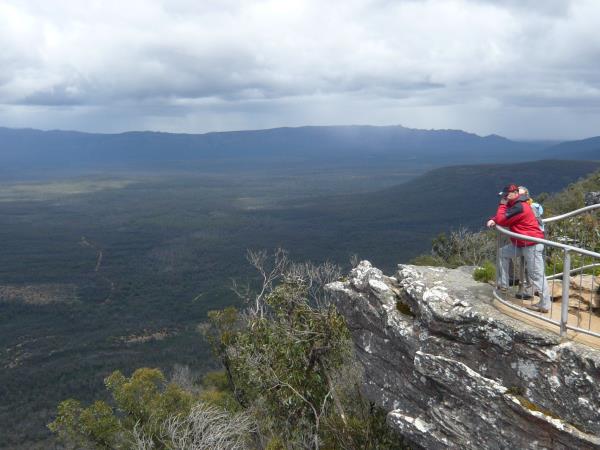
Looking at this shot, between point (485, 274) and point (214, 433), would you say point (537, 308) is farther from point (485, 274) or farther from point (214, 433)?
point (214, 433)

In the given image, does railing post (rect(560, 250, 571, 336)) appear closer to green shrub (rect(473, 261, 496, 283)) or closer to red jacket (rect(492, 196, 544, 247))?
red jacket (rect(492, 196, 544, 247))

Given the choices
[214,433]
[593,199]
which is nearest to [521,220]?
[214,433]

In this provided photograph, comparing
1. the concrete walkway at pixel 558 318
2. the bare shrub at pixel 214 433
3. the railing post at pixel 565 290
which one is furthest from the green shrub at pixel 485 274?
the bare shrub at pixel 214 433

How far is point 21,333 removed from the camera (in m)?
69.8

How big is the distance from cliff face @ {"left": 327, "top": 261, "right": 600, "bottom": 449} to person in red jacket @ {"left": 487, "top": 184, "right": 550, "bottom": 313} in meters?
0.69

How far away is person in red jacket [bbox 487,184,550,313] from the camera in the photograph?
909 cm

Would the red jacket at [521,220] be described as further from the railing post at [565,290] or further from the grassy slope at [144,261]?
the grassy slope at [144,261]

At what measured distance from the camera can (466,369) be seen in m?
9.12

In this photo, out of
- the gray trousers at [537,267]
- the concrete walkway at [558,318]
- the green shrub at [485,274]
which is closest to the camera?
the concrete walkway at [558,318]

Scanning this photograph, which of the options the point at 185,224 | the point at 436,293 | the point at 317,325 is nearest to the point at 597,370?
the point at 436,293

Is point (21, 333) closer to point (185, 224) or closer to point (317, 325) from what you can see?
point (317, 325)

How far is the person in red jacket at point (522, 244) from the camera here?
9087mm

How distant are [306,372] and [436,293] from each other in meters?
6.13

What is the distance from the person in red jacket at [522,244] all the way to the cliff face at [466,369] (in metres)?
0.69
